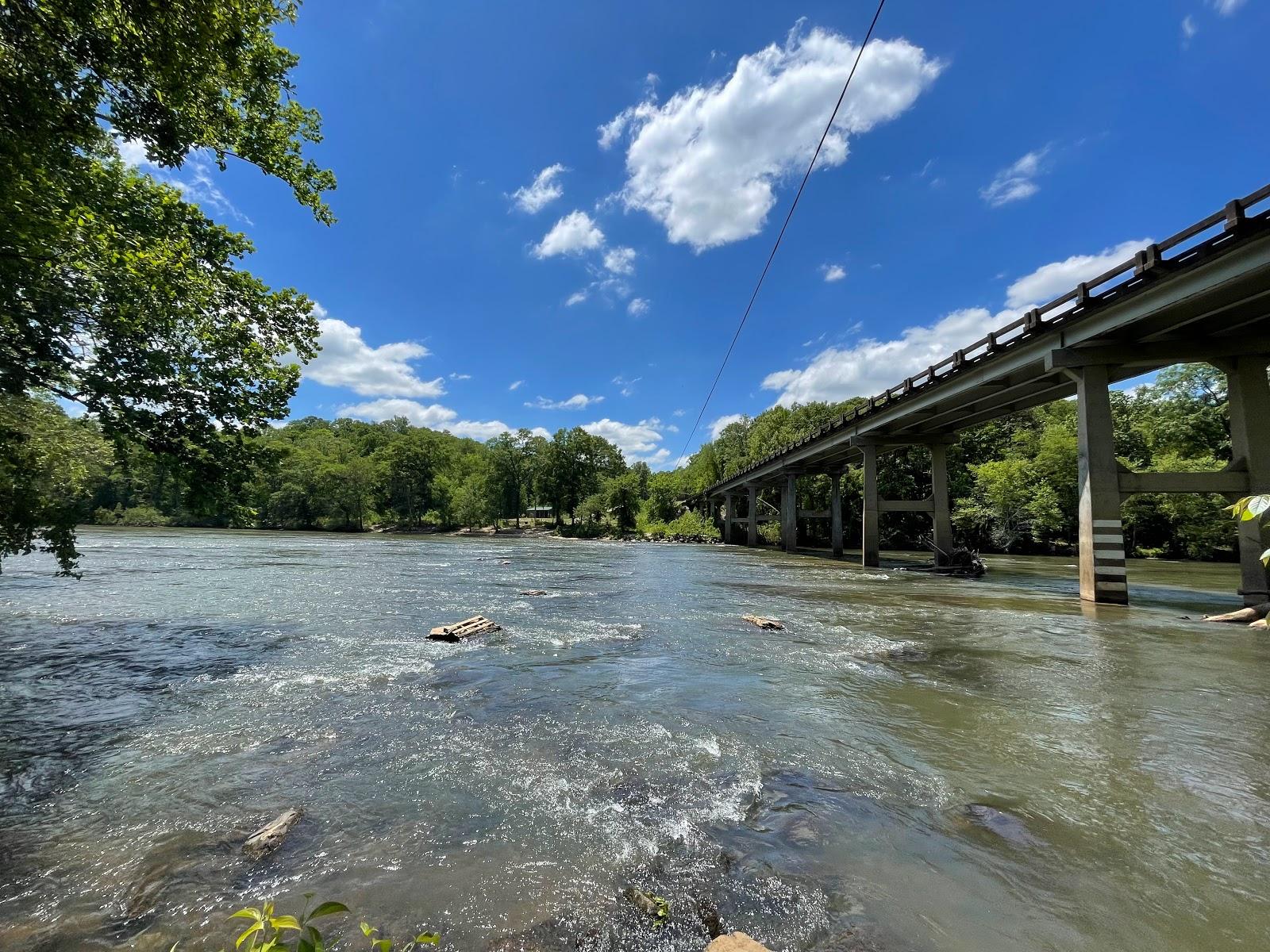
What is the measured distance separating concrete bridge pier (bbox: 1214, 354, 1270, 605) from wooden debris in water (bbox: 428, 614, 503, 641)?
68.2ft

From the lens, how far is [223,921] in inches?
123

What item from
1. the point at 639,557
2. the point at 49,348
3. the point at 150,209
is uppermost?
the point at 150,209

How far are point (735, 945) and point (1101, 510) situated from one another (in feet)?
64.4

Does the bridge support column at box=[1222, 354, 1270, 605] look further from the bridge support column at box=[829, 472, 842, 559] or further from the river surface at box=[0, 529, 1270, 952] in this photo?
the bridge support column at box=[829, 472, 842, 559]

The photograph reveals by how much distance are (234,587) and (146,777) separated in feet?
56.8

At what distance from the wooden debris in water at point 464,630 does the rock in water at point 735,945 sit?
936cm

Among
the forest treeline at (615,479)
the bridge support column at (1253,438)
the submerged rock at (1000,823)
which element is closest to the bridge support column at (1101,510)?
the bridge support column at (1253,438)

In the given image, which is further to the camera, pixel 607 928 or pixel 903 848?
pixel 903 848

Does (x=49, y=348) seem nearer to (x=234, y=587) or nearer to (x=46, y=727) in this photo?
(x=46, y=727)

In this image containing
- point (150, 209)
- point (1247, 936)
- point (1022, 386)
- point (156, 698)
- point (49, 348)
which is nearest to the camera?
point (1247, 936)

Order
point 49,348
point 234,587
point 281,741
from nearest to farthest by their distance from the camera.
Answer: point 281,741 < point 49,348 < point 234,587

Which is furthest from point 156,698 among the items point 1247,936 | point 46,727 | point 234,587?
point 234,587

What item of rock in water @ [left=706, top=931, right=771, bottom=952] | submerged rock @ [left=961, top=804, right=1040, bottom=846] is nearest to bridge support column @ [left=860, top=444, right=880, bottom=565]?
submerged rock @ [left=961, top=804, right=1040, bottom=846]

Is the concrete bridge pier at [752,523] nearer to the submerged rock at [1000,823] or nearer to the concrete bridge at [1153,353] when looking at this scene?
the concrete bridge at [1153,353]
